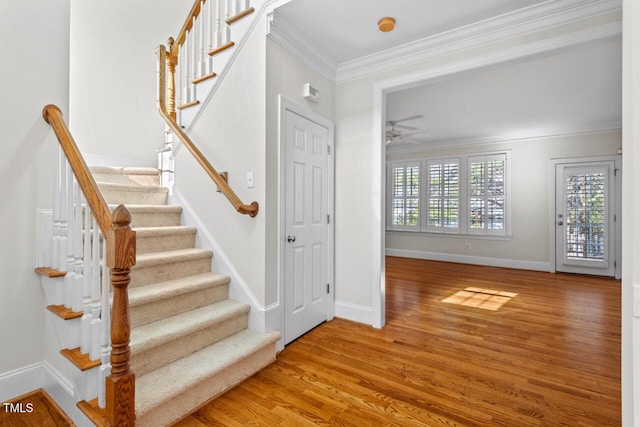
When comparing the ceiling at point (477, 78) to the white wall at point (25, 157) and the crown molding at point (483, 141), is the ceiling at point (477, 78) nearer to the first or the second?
the crown molding at point (483, 141)

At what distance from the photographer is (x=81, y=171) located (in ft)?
5.37

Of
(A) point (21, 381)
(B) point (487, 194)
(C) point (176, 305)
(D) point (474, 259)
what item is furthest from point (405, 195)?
(A) point (21, 381)

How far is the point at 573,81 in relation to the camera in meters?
3.70

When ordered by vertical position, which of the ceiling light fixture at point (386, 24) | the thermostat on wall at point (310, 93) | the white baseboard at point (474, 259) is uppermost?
the ceiling light fixture at point (386, 24)

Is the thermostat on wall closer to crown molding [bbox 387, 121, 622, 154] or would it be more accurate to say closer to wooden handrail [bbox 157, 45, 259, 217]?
wooden handrail [bbox 157, 45, 259, 217]

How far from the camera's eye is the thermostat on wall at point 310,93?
288 cm

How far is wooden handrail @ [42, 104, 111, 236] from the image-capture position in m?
1.47

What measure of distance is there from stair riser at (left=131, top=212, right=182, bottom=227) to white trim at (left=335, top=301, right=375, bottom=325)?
184 cm

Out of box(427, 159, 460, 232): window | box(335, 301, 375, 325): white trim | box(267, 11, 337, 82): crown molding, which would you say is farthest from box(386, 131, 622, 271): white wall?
box(267, 11, 337, 82): crown molding

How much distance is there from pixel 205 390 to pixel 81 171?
1435mm

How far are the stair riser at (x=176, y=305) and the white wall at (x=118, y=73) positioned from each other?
256 cm

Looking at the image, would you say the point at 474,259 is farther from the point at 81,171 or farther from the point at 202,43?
the point at 81,171

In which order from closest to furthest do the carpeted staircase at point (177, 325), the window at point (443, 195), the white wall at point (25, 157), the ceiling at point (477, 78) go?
the carpeted staircase at point (177, 325), the white wall at point (25, 157), the ceiling at point (477, 78), the window at point (443, 195)
